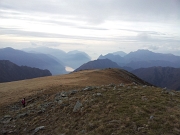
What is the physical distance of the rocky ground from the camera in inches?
550

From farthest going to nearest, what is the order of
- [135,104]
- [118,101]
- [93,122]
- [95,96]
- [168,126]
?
[95,96]
[118,101]
[135,104]
[93,122]
[168,126]

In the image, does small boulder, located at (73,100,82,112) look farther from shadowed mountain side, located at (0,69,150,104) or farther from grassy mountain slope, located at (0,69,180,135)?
shadowed mountain side, located at (0,69,150,104)

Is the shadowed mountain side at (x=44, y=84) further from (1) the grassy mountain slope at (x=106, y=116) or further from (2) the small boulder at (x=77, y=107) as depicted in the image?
(2) the small boulder at (x=77, y=107)

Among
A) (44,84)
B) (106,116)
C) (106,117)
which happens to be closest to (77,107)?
(106,116)

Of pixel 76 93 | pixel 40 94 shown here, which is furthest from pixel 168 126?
pixel 40 94

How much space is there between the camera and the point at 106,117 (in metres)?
16.1

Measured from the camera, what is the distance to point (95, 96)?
72.3 ft

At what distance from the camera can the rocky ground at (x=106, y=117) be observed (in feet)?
45.9

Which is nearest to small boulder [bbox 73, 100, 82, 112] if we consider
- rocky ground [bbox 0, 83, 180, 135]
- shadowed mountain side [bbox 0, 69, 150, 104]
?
rocky ground [bbox 0, 83, 180, 135]

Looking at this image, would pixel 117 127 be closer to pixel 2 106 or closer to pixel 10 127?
pixel 10 127

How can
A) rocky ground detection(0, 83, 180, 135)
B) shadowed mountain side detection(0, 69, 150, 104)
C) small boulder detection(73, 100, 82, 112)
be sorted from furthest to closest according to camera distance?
shadowed mountain side detection(0, 69, 150, 104) → small boulder detection(73, 100, 82, 112) → rocky ground detection(0, 83, 180, 135)

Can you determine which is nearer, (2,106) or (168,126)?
(168,126)

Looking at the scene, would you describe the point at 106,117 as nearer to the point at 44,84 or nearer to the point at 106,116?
the point at 106,116

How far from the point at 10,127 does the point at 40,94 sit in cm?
1311
